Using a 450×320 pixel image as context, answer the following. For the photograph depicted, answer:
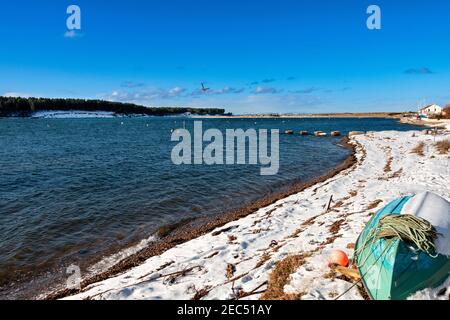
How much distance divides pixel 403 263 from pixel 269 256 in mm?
4618

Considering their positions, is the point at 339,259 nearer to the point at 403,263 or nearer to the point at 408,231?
the point at 403,263

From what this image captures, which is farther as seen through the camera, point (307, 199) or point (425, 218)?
point (307, 199)

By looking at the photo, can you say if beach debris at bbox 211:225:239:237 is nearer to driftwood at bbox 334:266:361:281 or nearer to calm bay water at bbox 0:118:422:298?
→ calm bay water at bbox 0:118:422:298

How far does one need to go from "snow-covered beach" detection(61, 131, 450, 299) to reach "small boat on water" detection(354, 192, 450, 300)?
433 millimetres

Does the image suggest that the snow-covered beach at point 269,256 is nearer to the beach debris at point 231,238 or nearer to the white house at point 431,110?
the beach debris at point 231,238

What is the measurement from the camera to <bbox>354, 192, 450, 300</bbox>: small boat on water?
6527 millimetres

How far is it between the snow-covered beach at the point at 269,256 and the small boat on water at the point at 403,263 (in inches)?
17.1

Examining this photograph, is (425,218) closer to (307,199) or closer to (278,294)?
(278,294)

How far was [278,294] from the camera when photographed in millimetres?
7305

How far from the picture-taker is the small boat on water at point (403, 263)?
6527mm

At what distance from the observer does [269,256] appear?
1030 cm

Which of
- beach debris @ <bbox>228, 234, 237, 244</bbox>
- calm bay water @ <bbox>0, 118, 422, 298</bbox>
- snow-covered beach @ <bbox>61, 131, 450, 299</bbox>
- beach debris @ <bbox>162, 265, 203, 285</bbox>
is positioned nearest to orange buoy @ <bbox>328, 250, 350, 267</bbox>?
snow-covered beach @ <bbox>61, 131, 450, 299</bbox>
